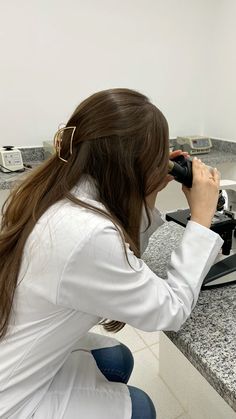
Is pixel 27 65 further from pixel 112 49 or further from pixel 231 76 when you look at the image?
pixel 231 76

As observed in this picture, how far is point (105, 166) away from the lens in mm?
697

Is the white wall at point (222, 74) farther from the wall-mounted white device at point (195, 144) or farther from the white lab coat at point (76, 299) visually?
the white lab coat at point (76, 299)

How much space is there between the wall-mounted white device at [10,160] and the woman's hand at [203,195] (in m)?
1.46

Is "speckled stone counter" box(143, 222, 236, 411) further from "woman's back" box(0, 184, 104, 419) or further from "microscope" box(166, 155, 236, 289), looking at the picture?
"woman's back" box(0, 184, 104, 419)

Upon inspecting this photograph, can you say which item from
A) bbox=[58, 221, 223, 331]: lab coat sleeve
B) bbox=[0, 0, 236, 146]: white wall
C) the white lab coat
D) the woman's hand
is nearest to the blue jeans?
the white lab coat

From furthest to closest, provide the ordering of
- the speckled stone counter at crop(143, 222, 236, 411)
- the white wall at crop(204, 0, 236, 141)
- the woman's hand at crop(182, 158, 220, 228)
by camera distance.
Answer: the white wall at crop(204, 0, 236, 141), the woman's hand at crop(182, 158, 220, 228), the speckled stone counter at crop(143, 222, 236, 411)

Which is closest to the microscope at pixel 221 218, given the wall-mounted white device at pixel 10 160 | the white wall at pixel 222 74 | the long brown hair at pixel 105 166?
the long brown hair at pixel 105 166

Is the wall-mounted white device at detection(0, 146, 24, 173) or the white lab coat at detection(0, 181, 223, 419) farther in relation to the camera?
the wall-mounted white device at detection(0, 146, 24, 173)

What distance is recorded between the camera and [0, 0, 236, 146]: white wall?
6.84 ft

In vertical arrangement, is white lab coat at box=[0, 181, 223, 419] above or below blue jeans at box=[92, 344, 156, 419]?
above

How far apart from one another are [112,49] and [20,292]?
2096mm

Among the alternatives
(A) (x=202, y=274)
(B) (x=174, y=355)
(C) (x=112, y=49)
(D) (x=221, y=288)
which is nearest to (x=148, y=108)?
(A) (x=202, y=274)

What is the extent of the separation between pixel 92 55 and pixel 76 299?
2.05m

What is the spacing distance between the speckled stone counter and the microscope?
1.4 inches
